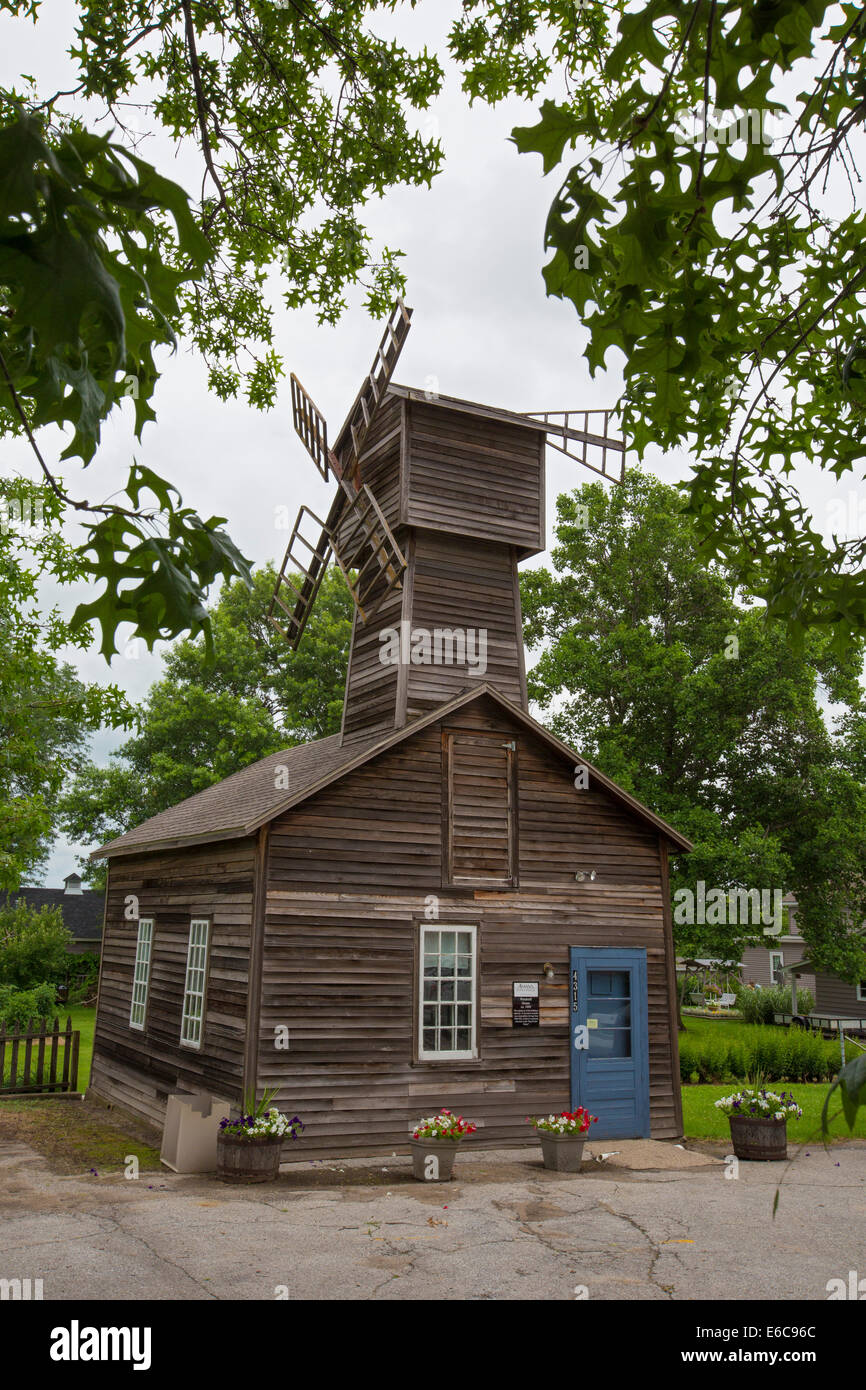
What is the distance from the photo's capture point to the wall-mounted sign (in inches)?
547

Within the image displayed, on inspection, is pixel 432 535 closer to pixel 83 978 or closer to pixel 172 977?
pixel 172 977

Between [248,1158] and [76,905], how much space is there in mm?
41169

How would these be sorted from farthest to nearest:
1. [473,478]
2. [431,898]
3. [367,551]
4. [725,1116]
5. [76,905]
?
1. [76,905]
2. [367,551]
3. [725,1116]
4. [473,478]
5. [431,898]

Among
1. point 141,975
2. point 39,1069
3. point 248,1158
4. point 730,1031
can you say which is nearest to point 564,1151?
point 248,1158

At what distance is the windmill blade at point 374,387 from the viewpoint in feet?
54.9

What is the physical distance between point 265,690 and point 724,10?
38093 mm

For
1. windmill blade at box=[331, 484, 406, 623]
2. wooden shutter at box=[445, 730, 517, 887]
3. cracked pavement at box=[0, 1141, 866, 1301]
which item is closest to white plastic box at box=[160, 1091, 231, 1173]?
cracked pavement at box=[0, 1141, 866, 1301]

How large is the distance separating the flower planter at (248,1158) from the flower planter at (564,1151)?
130 inches

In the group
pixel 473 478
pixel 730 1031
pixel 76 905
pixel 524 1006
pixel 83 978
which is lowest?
pixel 730 1031

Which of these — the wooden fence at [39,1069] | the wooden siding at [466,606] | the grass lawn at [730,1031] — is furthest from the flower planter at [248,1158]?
the grass lawn at [730,1031]

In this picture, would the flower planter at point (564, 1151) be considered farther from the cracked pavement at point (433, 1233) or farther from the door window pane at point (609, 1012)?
the door window pane at point (609, 1012)

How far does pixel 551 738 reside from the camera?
14680mm

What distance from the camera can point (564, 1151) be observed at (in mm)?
12180

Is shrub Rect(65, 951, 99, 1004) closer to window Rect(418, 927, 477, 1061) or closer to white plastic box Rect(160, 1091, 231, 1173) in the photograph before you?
white plastic box Rect(160, 1091, 231, 1173)
